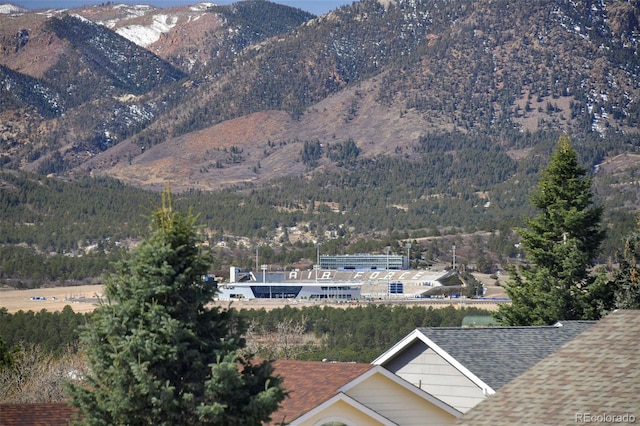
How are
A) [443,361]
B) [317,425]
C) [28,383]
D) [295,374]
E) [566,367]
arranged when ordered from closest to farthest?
[566,367]
[317,425]
[295,374]
[443,361]
[28,383]

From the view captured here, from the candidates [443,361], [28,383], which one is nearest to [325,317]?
[28,383]

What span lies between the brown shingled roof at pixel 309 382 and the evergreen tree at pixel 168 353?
2321 millimetres

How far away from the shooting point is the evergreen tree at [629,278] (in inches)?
1893

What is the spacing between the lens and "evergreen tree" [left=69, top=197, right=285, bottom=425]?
22.7 metres

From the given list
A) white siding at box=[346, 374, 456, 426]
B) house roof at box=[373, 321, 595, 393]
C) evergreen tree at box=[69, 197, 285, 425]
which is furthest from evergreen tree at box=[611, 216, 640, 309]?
evergreen tree at box=[69, 197, 285, 425]

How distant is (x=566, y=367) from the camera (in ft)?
66.3

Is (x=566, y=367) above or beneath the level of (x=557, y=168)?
beneath

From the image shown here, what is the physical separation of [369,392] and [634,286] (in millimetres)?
23966

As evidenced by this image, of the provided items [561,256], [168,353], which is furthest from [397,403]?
[561,256]

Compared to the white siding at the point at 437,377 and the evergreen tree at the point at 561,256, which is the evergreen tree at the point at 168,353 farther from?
the evergreen tree at the point at 561,256

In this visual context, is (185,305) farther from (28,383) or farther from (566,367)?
(28,383)

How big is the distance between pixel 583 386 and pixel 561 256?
30607mm

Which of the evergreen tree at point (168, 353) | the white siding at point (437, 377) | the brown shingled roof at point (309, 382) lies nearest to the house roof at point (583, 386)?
the evergreen tree at point (168, 353)

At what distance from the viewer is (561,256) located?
163ft
